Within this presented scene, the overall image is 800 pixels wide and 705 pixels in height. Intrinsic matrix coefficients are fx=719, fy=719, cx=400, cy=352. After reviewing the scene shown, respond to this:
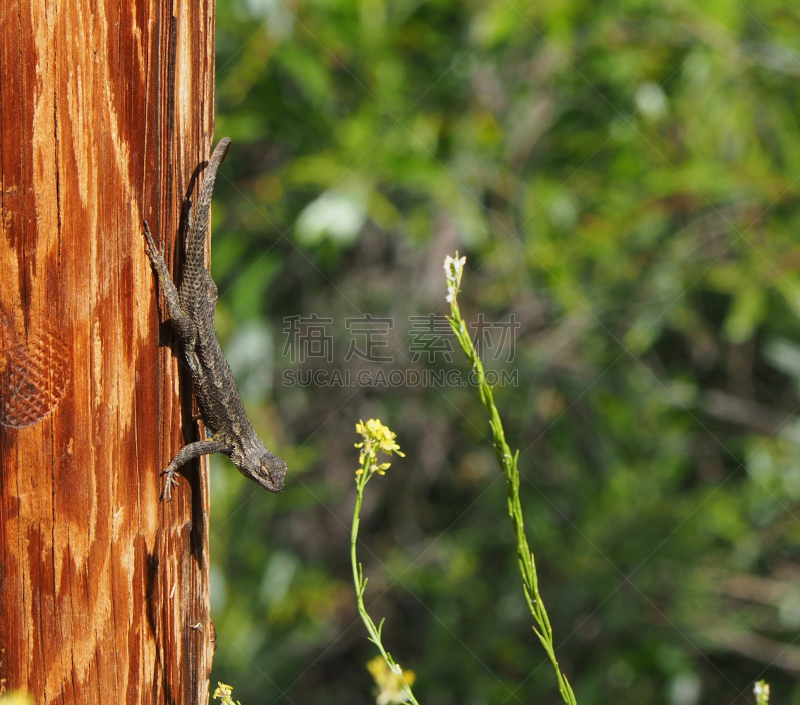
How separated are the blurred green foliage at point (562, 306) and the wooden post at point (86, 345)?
2.34 m

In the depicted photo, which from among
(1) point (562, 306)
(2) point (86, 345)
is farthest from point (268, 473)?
(1) point (562, 306)

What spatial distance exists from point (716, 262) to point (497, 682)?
2.83 m

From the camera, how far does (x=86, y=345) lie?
134cm

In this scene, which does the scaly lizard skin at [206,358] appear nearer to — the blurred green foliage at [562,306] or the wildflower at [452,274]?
the wildflower at [452,274]

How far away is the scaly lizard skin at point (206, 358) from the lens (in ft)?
5.24

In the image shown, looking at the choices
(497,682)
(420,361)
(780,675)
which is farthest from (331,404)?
(780,675)

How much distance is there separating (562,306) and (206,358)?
2.58 m

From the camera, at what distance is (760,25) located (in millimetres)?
4203

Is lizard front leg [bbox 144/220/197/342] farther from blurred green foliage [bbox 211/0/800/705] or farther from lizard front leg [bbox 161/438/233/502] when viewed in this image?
blurred green foliage [bbox 211/0/800/705]

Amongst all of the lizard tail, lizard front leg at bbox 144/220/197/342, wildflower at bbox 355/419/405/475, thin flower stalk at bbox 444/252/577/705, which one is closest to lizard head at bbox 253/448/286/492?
lizard front leg at bbox 144/220/197/342

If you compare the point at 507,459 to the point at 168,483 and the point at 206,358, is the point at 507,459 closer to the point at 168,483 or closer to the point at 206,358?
the point at 168,483

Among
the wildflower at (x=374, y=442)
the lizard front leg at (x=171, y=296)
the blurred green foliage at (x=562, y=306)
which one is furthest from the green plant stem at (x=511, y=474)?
the blurred green foliage at (x=562, y=306)

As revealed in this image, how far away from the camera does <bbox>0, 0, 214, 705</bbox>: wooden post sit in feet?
4.16

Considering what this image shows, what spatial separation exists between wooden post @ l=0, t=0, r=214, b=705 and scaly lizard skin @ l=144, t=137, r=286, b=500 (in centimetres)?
8
